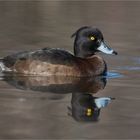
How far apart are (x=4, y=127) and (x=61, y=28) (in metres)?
11.8

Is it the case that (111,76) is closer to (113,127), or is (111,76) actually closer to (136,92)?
(136,92)

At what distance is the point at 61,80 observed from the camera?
12.9 meters

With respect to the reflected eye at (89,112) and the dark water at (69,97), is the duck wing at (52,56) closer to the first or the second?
the dark water at (69,97)

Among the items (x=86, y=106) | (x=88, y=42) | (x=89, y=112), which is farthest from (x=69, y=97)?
(x=88, y=42)

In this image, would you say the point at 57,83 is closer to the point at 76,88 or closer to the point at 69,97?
the point at 76,88

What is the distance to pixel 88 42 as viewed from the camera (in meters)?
13.8

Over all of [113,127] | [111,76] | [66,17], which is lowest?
[66,17]

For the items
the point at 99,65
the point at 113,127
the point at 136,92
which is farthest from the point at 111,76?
the point at 113,127

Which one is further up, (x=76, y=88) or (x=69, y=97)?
(x=69, y=97)

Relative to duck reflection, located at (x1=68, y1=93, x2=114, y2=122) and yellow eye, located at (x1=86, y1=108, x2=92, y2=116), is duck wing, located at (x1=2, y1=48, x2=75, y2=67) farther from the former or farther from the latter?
yellow eye, located at (x1=86, y1=108, x2=92, y2=116)

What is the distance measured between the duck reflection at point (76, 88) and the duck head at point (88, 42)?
27.9 inches

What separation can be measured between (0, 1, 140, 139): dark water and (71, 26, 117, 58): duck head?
0.49 metres

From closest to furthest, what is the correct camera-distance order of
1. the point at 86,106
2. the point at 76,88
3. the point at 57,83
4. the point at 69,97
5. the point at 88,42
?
the point at 86,106 → the point at 69,97 → the point at 76,88 → the point at 57,83 → the point at 88,42

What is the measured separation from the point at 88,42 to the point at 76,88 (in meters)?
1.77
